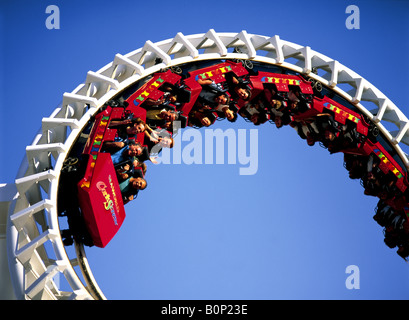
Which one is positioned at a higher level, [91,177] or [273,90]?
[273,90]

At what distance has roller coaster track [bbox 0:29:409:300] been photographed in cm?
1418

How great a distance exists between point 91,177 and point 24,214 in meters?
1.63

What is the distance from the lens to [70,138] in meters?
15.1

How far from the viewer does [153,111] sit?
16.4 meters

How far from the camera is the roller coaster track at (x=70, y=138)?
1418 cm

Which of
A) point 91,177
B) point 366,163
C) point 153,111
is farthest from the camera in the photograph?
point 366,163
